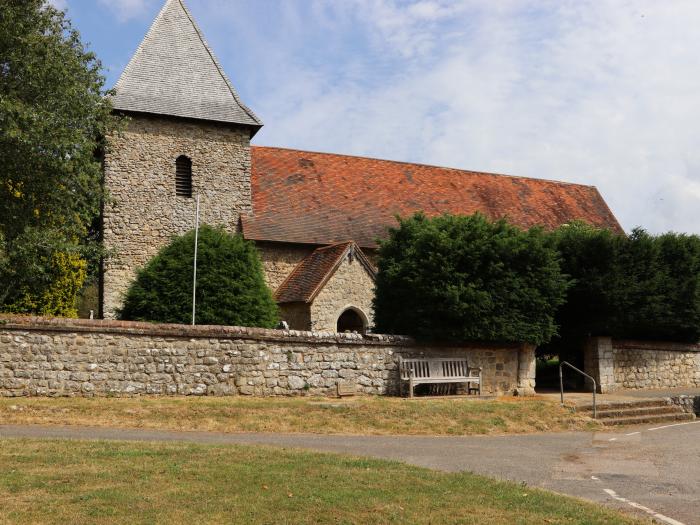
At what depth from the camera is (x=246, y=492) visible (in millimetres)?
8039

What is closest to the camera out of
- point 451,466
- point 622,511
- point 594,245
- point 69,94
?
point 622,511

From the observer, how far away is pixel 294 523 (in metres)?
6.93

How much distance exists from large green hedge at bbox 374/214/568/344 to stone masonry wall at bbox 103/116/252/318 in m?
8.70

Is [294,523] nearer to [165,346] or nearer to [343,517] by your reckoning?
[343,517]

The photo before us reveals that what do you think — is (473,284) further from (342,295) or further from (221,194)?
(221,194)

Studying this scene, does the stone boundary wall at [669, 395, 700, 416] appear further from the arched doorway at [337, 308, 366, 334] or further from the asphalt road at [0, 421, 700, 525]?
the arched doorway at [337, 308, 366, 334]

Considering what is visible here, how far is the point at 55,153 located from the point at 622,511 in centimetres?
1460

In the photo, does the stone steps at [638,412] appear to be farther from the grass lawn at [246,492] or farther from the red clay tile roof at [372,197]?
the red clay tile roof at [372,197]

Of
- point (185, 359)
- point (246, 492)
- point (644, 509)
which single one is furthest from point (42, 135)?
Answer: point (644, 509)

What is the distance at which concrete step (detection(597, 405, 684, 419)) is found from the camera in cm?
1870

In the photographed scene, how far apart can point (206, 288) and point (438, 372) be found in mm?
6894

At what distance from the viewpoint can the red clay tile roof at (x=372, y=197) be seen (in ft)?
93.3

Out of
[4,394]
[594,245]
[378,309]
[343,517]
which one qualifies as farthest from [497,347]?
[343,517]

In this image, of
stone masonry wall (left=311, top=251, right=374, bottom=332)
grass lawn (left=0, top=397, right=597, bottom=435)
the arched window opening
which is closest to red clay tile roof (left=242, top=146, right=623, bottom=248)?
the arched window opening
